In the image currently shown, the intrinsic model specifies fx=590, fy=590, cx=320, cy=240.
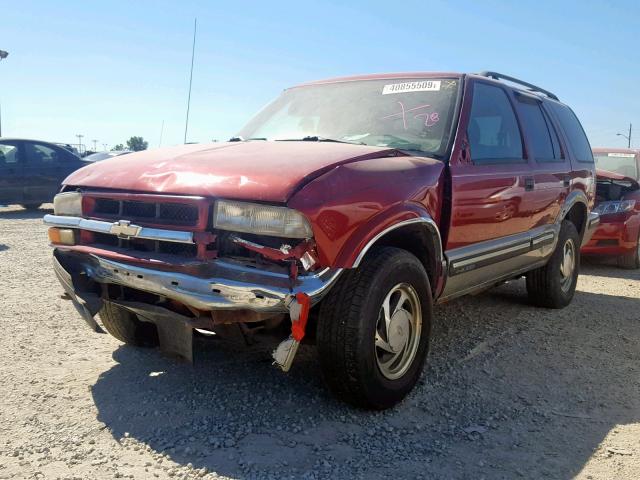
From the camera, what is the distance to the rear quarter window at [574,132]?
5.53 meters

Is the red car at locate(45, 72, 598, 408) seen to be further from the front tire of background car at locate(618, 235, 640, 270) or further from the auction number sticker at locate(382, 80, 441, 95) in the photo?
the front tire of background car at locate(618, 235, 640, 270)

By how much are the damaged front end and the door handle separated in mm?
2332

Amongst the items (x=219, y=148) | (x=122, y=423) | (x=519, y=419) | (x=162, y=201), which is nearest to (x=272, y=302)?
(x=162, y=201)

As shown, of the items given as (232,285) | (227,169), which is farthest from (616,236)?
(232,285)

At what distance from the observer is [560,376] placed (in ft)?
12.1

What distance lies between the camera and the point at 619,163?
9156 mm

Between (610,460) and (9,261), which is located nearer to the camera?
(610,460)

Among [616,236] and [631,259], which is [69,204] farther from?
[631,259]

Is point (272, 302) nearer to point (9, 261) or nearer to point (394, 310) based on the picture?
point (394, 310)

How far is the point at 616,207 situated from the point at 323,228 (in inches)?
249

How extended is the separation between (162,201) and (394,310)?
1.31 metres

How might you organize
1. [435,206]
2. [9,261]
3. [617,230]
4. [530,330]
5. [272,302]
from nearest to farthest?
1. [272,302]
2. [435,206]
3. [530,330]
4. [9,261]
5. [617,230]

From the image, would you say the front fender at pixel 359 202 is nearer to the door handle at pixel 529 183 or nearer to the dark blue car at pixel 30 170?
the door handle at pixel 529 183

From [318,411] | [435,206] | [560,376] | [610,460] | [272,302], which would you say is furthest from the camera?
[560,376]
